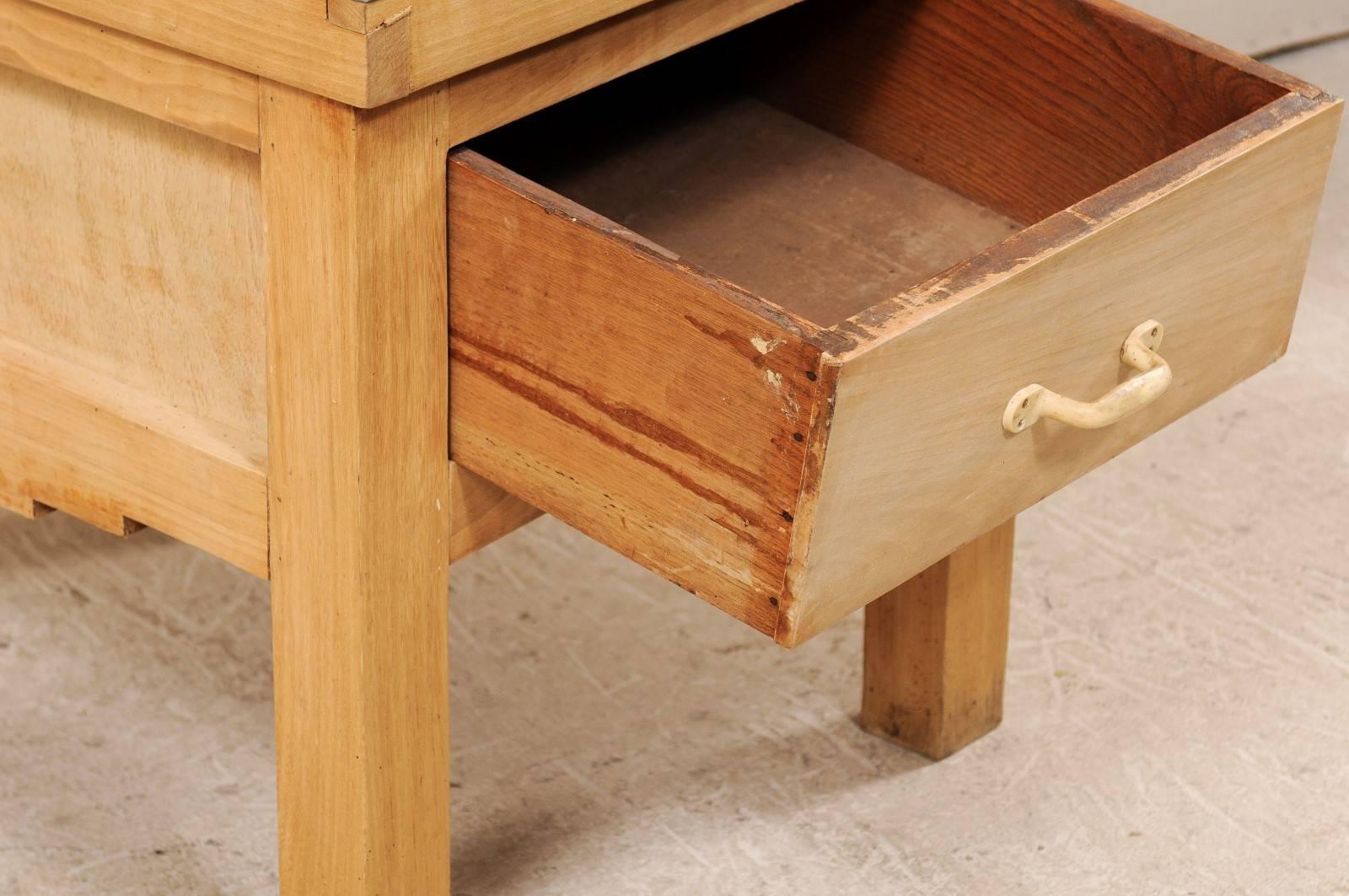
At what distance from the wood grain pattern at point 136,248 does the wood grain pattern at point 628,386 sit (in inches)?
4.1

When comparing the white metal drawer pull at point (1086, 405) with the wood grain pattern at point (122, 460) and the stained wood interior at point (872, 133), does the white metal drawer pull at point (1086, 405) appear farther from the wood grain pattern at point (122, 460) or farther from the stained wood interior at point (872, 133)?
the wood grain pattern at point (122, 460)

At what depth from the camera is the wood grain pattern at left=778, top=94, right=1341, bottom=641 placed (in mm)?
756

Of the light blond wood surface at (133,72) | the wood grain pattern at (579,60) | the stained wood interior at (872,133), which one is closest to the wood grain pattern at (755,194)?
the stained wood interior at (872,133)

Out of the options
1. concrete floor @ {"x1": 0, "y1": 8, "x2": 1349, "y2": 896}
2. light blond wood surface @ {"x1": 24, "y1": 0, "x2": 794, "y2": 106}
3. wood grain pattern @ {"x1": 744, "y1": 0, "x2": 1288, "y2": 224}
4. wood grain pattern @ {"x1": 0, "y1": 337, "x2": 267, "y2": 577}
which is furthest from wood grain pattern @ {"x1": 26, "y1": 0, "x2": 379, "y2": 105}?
concrete floor @ {"x1": 0, "y1": 8, "x2": 1349, "y2": 896}

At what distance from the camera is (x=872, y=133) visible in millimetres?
1152

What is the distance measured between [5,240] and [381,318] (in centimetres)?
26

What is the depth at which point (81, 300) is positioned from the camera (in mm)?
943

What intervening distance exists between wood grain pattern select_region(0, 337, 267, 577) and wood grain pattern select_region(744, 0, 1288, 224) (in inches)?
17.5

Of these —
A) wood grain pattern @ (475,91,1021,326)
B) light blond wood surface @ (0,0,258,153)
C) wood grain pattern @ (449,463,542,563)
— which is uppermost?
light blond wood surface @ (0,0,258,153)

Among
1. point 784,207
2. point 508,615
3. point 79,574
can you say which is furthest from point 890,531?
point 79,574

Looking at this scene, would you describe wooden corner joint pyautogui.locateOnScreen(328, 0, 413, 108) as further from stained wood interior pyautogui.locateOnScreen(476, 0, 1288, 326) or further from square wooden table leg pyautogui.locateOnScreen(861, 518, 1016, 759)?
square wooden table leg pyautogui.locateOnScreen(861, 518, 1016, 759)

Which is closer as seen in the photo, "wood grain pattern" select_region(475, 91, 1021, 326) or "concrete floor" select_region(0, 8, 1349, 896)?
"wood grain pattern" select_region(475, 91, 1021, 326)

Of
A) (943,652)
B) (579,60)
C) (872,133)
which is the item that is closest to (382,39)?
(579,60)

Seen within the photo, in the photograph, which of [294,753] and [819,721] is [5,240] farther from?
[819,721]
